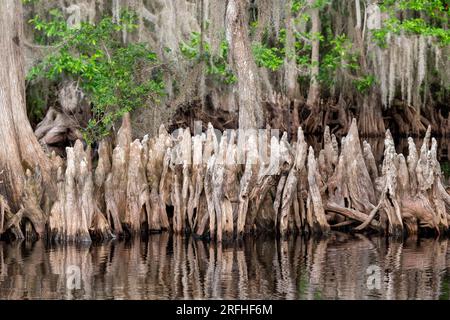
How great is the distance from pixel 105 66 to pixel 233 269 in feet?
30.1

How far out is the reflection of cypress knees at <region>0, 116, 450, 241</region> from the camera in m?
11.8

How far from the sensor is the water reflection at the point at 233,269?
Answer: 8688 millimetres

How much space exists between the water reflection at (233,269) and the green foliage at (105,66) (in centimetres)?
587

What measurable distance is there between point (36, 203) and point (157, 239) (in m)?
1.59

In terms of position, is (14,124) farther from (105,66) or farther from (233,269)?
(105,66)

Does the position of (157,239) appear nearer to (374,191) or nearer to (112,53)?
(374,191)

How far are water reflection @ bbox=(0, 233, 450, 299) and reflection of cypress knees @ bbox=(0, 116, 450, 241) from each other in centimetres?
33

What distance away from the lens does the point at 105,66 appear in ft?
60.0

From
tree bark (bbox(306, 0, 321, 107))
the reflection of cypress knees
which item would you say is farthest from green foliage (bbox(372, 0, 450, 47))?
the reflection of cypress knees

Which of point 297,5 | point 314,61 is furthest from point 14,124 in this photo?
point 314,61

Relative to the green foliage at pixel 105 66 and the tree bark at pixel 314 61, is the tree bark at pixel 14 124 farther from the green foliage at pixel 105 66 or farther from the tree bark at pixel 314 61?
the tree bark at pixel 314 61

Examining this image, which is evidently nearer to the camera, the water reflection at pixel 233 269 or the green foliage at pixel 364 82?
the water reflection at pixel 233 269

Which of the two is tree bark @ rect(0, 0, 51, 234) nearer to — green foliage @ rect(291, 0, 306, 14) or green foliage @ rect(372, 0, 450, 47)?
green foliage @ rect(291, 0, 306, 14)

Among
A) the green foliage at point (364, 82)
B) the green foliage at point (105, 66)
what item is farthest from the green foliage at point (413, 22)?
the green foliage at point (105, 66)
